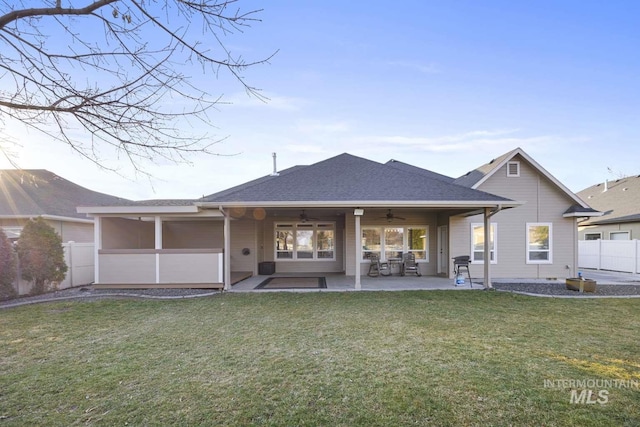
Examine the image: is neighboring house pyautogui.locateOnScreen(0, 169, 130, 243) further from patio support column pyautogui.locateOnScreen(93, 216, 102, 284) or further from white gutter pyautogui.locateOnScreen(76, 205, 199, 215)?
white gutter pyautogui.locateOnScreen(76, 205, 199, 215)

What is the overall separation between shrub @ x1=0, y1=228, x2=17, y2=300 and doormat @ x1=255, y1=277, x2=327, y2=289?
625cm

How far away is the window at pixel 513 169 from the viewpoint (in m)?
11.7

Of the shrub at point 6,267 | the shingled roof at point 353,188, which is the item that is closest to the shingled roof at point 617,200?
the shingled roof at point 353,188

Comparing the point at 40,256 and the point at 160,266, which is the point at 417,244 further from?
the point at 40,256

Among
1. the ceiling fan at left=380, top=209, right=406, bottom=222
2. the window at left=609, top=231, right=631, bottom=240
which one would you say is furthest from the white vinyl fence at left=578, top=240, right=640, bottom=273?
the ceiling fan at left=380, top=209, right=406, bottom=222

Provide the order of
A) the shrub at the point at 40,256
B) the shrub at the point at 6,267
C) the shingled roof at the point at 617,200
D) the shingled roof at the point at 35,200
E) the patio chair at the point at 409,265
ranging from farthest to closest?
the shingled roof at the point at 617,200, the patio chair at the point at 409,265, the shingled roof at the point at 35,200, the shrub at the point at 40,256, the shrub at the point at 6,267

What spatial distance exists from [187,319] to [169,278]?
12.4 feet

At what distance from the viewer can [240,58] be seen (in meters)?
2.71

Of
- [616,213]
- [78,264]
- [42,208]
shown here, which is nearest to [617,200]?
[616,213]

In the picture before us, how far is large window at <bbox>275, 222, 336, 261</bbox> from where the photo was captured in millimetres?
13641

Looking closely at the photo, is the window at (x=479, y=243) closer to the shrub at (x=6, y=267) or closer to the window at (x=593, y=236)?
the window at (x=593, y=236)

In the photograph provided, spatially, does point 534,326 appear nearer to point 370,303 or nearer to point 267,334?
point 370,303

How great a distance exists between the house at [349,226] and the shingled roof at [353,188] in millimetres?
33

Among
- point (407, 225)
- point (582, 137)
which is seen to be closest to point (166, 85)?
point (407, 225)
